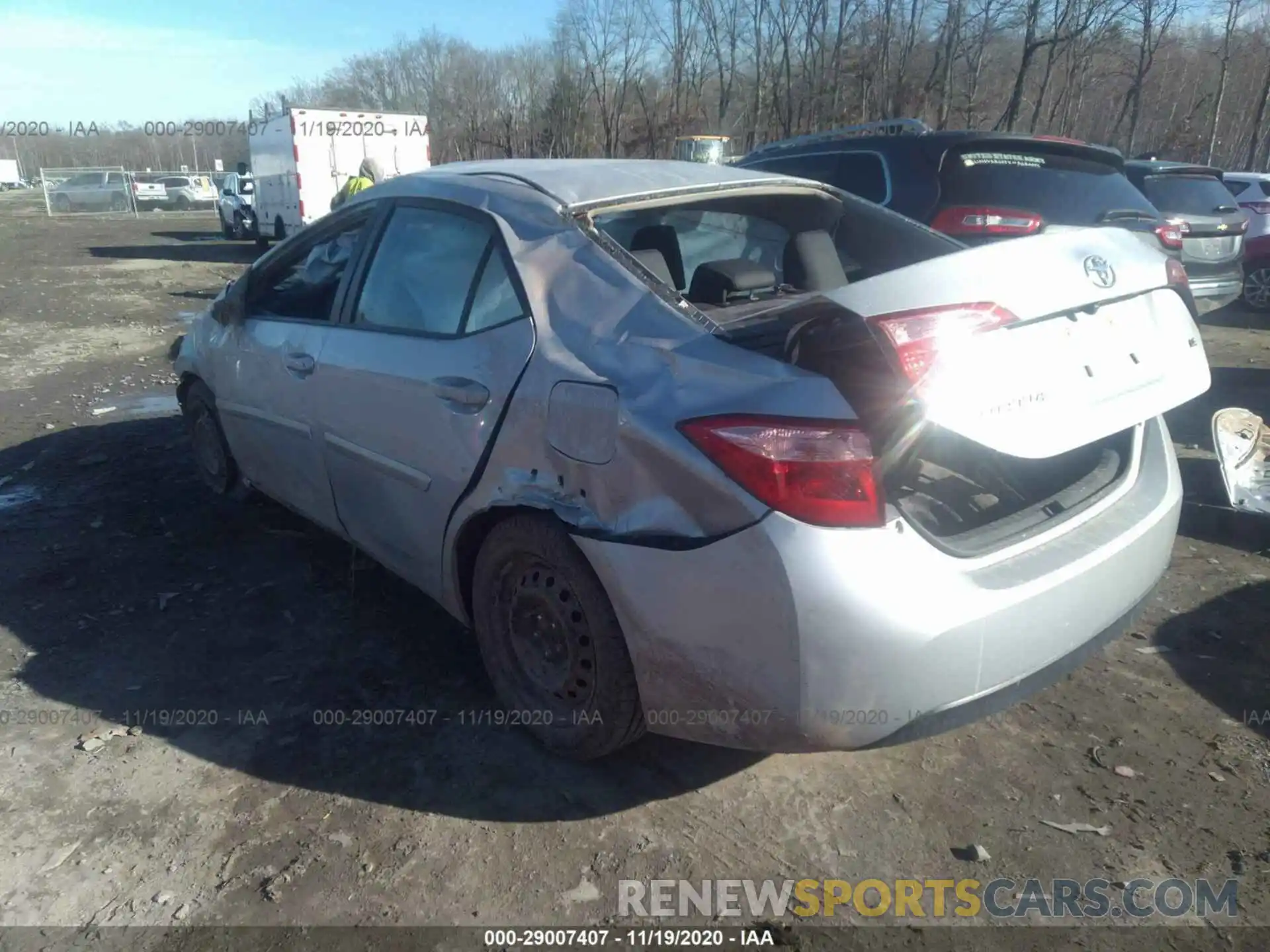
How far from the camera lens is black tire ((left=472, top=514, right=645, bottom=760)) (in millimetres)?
2473

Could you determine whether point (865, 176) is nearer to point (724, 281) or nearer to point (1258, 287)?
point (724, 281)

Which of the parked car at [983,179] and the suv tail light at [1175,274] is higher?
the parked car at [983,179]

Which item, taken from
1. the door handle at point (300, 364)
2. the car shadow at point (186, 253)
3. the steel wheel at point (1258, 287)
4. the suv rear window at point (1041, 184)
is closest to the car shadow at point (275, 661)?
the door handle at point (300, 364)

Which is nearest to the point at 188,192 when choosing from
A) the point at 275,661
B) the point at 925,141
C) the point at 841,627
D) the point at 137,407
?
the point at 137,407

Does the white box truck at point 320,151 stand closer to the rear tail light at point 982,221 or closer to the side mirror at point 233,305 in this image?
the rear tail light at point 982,221

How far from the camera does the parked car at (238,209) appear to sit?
25297 millimetres

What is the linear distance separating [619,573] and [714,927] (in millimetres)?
896

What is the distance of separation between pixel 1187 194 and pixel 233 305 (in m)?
9.52

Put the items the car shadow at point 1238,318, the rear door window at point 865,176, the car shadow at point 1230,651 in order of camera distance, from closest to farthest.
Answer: the car shadow at point 1230,651
the rear door window at point 865,176
the car shadow at point 1238,318

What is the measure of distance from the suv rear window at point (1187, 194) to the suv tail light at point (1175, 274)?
25.5 ft

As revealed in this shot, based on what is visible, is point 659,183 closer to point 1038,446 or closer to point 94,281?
point 1038,446

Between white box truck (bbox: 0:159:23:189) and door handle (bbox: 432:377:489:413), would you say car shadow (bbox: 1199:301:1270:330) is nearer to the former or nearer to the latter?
door handle (bbox: 432:377:489:413)

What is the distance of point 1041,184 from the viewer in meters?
6.41

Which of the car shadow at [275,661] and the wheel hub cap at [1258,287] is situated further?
the wheel hub cap at [1258,287]
